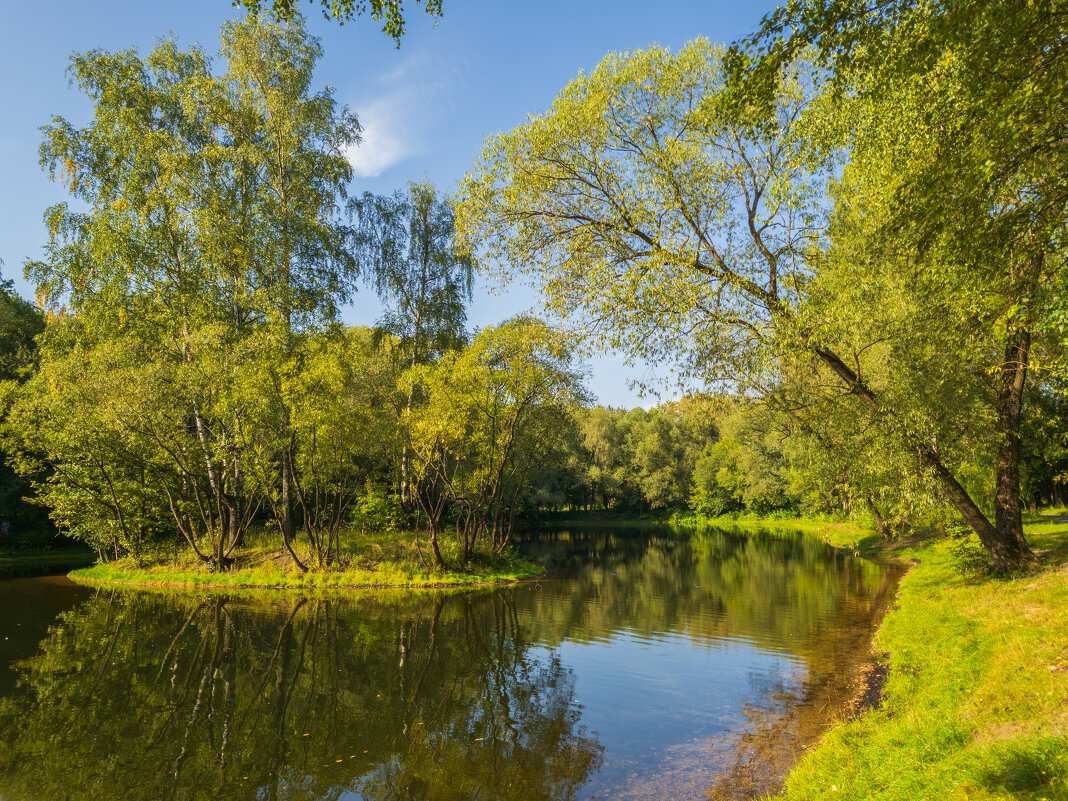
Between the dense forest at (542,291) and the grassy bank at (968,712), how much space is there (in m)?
3.08

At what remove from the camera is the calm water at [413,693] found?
325 inches

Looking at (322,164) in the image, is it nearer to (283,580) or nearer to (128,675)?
(283,580)

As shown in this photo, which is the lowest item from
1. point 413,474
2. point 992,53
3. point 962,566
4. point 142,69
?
point 962,566

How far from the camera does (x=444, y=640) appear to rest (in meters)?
15.9

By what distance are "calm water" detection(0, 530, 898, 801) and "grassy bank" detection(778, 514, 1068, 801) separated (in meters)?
1.11

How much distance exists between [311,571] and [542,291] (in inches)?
679

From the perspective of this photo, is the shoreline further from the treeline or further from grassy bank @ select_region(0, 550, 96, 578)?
grassy bank @ select_region(0, 550, 96, 578)

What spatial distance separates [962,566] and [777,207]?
14.0 meters

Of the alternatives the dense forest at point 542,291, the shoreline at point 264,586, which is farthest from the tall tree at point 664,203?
the shoreline at point 264,586

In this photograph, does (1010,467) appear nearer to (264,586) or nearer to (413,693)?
(413,693)

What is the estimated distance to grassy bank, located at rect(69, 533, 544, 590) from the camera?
24.0m

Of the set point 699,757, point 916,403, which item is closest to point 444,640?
point 699,757

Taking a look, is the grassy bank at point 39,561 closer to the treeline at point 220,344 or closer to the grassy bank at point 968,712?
the treeline at point 220,344

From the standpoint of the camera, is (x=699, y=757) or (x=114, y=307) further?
(x=114, y=307)
